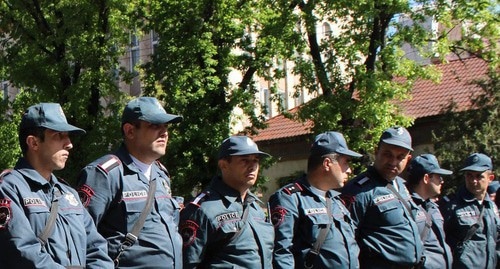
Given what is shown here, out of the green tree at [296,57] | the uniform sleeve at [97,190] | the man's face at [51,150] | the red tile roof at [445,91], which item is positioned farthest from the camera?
the red tile roof at [445,91]

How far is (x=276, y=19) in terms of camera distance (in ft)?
68.4

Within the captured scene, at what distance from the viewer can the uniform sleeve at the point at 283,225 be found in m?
6.67

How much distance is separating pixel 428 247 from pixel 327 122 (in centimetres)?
1170

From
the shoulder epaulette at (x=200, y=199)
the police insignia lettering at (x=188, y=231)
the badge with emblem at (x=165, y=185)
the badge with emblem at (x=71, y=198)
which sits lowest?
the police insignia lettering at (x=188, y=231)

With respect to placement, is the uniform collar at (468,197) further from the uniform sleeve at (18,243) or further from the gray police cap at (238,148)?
the uniform sleeve at (18,243)

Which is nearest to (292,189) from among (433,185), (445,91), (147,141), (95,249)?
(147,141)

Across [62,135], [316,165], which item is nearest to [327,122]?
[316,165]

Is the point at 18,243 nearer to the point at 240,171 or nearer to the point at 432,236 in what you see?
the point at 240,171

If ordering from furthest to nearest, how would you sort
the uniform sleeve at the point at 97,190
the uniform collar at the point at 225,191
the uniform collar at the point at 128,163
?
the uniform collar at the point at 225,191, the uniform collar at the point at 128,163, the uniform sleeve at the point at 97,190

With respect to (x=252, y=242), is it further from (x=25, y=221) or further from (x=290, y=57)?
(x=290, y=57)

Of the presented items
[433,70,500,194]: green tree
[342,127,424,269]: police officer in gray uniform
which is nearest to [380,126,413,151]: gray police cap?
[342,127,424,269]: police officer in gray uniform

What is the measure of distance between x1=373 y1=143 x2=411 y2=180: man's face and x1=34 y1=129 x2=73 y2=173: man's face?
3.51 meters

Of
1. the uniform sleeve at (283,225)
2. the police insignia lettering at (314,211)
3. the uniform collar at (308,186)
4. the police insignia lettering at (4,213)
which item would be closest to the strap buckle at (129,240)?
the police insignia lettering at (4,213)

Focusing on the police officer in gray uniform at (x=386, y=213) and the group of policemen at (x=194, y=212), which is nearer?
the group of policemen at (x=194, y=212)
